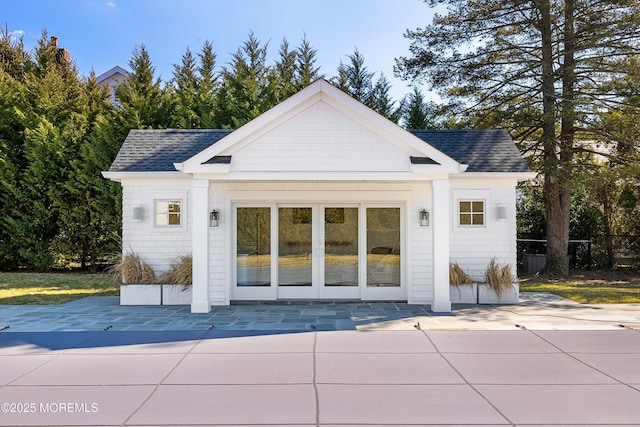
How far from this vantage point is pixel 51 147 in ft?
54.0

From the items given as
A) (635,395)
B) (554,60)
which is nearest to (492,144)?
(554,60)

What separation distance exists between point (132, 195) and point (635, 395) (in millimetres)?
9952

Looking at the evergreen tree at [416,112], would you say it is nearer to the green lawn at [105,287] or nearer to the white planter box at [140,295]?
the green lawn at [105,287]

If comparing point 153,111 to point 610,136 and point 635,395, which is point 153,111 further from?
point 635,395

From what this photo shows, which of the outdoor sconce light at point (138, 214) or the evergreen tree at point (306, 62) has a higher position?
the evergreen tree at point (306, 62)

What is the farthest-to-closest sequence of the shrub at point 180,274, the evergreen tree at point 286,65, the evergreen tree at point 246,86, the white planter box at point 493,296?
the evergreen tree at point 286,65, the evergreen tree at point 246,86, the white planter box at point 493,296, the shrub at point 180,274

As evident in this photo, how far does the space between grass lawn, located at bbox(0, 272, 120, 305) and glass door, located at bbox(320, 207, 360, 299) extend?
19.2 ft

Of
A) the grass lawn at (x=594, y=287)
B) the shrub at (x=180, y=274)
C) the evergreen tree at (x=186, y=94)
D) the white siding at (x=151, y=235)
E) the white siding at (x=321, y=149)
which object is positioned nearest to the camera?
the white siding at (x=321, y=149)

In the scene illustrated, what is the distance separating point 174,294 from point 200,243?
72.6 inches

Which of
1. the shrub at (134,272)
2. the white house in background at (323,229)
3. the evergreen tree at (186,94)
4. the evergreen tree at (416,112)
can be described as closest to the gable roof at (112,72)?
the evergreen tree at (186,94)

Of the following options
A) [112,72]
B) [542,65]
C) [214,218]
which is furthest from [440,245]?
[112,72]

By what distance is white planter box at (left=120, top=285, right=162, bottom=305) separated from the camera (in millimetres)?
10523

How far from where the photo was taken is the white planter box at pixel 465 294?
34.7 ft

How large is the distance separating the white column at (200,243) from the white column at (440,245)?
14.8 ft
